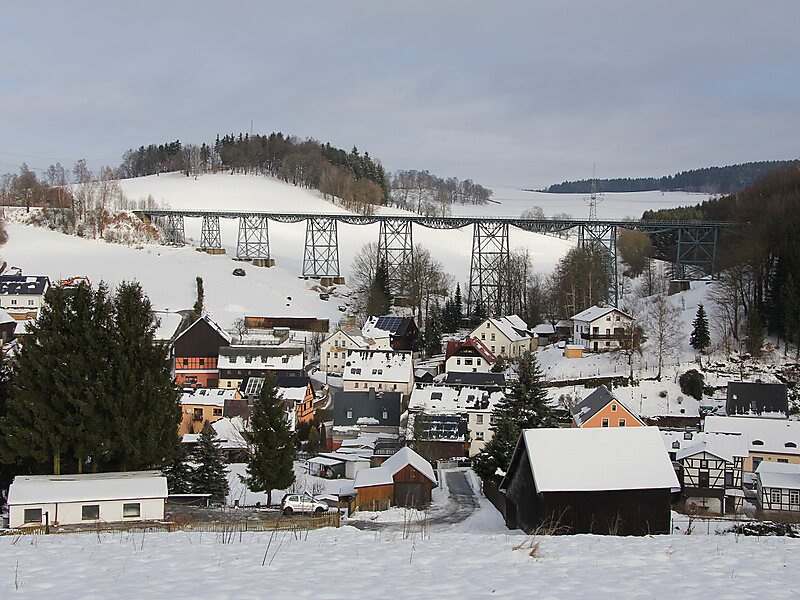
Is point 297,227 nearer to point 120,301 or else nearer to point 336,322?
point 336,322

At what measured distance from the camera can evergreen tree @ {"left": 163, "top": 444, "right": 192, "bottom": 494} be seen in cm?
1925

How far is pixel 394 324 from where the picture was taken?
45625 millimetres

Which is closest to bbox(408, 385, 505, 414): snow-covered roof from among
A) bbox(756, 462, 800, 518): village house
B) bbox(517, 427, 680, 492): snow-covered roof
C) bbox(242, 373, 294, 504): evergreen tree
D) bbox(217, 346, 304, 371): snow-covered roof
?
bbox(217, 346, 304, 371): snow-covered roof

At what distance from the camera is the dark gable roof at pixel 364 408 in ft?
100

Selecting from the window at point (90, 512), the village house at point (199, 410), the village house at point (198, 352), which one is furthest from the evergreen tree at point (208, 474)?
the village house at point (198, 352)

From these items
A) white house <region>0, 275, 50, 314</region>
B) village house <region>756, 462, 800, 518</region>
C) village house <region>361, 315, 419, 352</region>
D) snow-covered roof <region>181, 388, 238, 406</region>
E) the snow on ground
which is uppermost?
the snow on ground

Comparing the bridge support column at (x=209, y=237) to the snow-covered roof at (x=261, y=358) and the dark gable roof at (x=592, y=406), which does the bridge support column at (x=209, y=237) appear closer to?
the snow-covered roof at (x=261, y=358)

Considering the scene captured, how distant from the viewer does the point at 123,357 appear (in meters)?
15.5

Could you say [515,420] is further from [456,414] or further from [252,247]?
[252,247]

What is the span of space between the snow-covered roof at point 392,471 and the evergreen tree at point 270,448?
8.12 feet

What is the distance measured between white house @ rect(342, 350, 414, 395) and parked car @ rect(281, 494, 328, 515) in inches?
730

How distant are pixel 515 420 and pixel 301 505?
28.3 feet

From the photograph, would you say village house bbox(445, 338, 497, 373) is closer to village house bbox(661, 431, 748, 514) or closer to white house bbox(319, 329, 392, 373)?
white house bbox(319, 329, 392, 373)

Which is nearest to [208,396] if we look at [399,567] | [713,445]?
[713,445]
